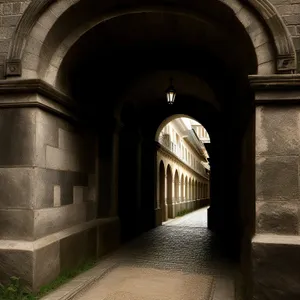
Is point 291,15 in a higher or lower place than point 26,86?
higher

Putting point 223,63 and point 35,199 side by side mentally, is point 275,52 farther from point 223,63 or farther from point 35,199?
point 35,199

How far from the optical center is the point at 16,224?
17.2ft

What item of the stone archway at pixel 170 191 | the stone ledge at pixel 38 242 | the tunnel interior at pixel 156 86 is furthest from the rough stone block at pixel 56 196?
the stone archway at pixel 170 191

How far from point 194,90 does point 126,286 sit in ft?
22.5

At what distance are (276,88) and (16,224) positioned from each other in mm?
3652

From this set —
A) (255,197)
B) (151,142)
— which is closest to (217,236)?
(151,142)

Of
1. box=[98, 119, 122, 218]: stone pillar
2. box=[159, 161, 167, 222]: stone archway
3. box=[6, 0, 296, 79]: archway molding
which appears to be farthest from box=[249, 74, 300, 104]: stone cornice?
box=[159, 161, 167, 222]: stone archway

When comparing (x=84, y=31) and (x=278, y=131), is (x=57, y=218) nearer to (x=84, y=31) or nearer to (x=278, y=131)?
(x=84, y=31)

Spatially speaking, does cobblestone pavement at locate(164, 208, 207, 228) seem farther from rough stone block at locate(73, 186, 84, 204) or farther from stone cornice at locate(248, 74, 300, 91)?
stone cornice at locate(248, 74, 300, 91)

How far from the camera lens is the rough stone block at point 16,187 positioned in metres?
5.23

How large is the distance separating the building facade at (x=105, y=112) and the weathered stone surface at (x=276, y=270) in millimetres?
11

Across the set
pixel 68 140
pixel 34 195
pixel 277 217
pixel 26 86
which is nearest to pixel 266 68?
pixel 277 217

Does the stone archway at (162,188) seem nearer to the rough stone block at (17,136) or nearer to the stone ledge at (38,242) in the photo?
the stone ledge at (38,242)

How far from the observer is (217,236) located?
38.3 ft
